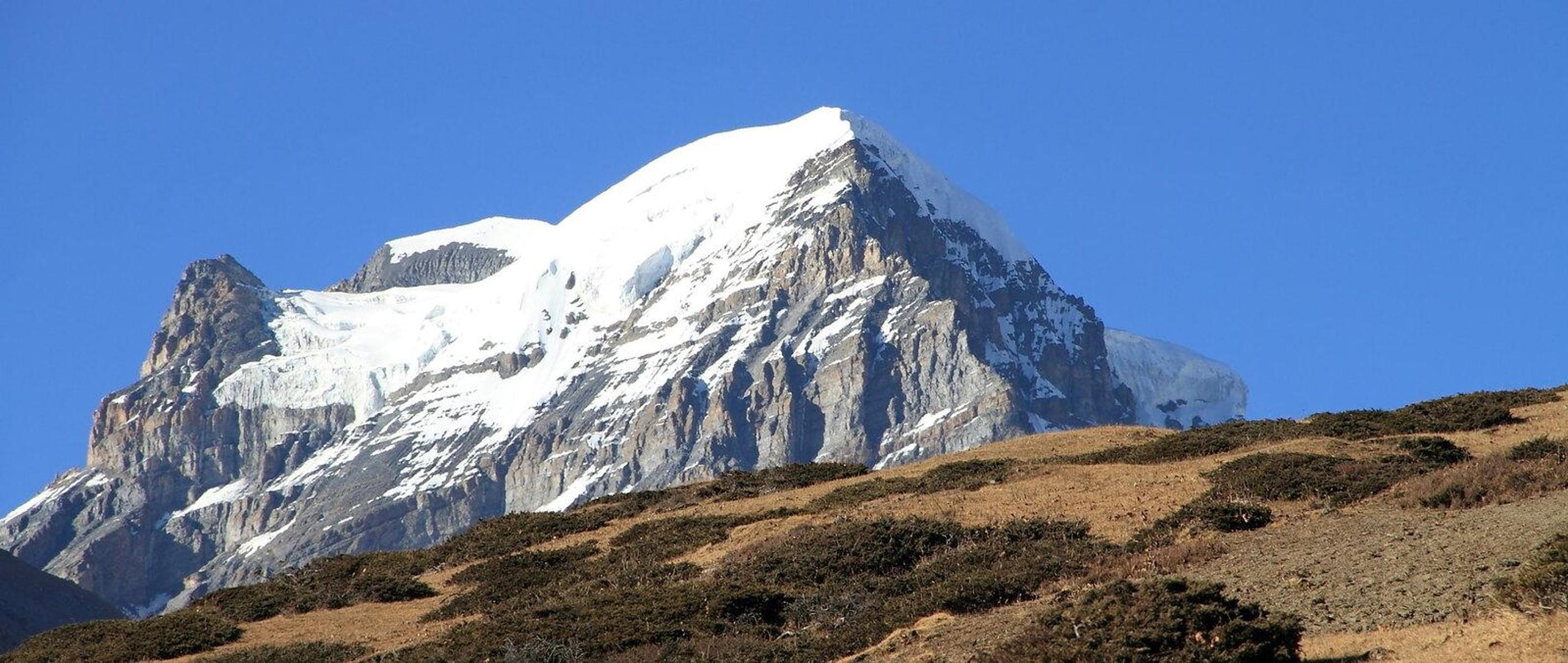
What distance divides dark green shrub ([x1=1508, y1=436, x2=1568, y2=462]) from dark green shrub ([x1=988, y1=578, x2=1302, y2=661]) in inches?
593

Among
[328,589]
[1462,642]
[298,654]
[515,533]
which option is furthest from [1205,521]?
[328,589]

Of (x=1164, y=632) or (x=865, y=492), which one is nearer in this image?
(x=1164, y=632)

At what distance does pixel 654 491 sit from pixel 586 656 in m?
20.8

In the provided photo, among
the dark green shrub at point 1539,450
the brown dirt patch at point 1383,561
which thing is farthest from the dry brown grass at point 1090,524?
the dark green shrub at point 1539,450

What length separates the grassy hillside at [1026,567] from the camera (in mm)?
27000

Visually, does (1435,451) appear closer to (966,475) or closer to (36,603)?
(966,475)

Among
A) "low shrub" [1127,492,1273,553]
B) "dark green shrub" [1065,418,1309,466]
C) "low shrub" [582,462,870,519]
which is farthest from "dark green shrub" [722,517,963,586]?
"low shrub" [582,462,870,519]

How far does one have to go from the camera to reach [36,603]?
427 ft

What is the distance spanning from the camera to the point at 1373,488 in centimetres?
3912

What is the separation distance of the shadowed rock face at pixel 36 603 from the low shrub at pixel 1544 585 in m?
105

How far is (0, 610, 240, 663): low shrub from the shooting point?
131ft

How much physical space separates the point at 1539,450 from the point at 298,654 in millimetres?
26440

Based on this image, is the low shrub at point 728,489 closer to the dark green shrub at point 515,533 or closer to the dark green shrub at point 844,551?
the dark green shrub at point 515,533

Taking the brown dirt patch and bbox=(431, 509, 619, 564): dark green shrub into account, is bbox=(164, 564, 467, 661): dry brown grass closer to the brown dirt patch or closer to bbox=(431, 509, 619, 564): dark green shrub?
bbox=(431, 509, 619, 564): dark green shrub
